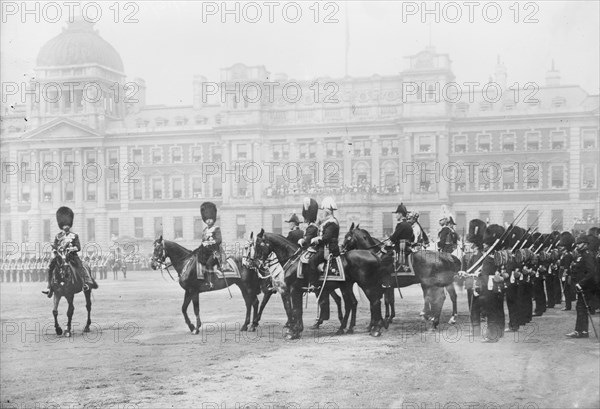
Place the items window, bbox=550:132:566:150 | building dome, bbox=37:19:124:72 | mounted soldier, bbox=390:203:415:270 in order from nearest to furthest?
building dome, bbox=37:19:124:72 < mounted soldier, bbox=390:203:415:270 < window, bbox=550:132:566:150

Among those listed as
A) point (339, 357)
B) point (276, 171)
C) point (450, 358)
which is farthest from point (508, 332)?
point (276, 171)

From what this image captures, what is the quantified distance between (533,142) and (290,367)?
8.80m

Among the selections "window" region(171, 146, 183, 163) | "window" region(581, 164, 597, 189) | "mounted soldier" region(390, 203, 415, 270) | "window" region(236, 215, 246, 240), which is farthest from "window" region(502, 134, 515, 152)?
"window" region(171, 146, 183, 163)

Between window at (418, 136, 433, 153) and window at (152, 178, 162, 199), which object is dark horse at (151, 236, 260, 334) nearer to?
window at (152, 178, 162, 199)

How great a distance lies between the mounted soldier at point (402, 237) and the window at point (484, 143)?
3443 millimetres

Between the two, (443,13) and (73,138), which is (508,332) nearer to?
(443,13)

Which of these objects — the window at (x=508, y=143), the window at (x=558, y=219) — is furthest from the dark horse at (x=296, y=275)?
the window at (x=508, y=143)

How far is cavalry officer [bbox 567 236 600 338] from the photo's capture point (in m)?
11.6

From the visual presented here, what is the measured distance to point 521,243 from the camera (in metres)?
12.6

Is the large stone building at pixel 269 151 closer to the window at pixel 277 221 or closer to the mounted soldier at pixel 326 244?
the window at pixel 277 221

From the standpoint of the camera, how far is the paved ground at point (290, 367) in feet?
27.8

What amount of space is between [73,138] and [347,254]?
21.1ft

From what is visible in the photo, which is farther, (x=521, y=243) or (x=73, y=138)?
(x=73, y=138)

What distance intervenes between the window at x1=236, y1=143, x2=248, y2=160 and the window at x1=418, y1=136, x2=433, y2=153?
4.70 meters
